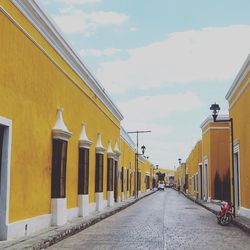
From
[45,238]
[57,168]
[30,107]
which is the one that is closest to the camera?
[45,238]

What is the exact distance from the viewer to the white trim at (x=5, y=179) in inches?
394

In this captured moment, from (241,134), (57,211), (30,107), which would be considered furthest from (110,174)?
(30,107)

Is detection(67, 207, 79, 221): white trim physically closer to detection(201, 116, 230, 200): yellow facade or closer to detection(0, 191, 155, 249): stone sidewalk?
detection(0, 191, 155, 249): stone sidewalk

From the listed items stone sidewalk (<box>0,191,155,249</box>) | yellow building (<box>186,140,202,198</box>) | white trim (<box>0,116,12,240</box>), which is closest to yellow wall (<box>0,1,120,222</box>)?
white trim (<box>0,116,12,240</box>)

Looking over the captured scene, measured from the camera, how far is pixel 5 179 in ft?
33.1

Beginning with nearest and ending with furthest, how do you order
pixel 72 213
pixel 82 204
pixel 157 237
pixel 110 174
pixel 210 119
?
1. pixel 157 237
2. pixel 72 213
3. pixel 82 204
4. pixel 110 174
5. pixel 210 119

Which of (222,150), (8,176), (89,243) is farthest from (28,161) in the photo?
(222,150)

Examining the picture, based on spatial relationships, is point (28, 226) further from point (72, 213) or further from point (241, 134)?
point (241, 134)

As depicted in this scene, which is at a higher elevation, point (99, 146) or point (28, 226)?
point (99, 146)

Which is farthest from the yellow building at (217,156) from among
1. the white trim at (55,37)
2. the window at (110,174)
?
the white trim at (55,37)

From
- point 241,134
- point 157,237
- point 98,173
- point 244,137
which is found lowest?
point 157,237

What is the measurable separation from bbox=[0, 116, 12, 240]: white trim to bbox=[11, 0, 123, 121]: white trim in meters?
2.76

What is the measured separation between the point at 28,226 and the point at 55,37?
5.35 m

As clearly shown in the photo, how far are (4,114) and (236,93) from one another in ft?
41.1
